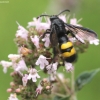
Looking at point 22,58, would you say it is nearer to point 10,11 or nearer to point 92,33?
point 92,33

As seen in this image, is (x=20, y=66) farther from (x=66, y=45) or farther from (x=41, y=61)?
(x=66, y=45)

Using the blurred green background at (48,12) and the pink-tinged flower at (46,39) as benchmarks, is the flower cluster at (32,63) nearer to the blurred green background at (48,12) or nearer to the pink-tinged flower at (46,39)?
the pink-tinged flower at (46,39)

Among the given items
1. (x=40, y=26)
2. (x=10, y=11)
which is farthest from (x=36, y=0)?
(x=40, y=26)

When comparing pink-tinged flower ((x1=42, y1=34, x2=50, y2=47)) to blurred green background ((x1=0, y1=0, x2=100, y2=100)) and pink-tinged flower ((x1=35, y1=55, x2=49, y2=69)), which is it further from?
blurred green background ((x1=0, y1=0, x2=100, y2=100))

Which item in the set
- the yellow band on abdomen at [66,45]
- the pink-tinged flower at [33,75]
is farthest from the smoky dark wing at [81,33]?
the pink-tinged flower at [33,75]

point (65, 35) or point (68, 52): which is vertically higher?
point (65, 35)

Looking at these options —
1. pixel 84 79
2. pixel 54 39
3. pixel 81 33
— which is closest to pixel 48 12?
pixel 84 79
